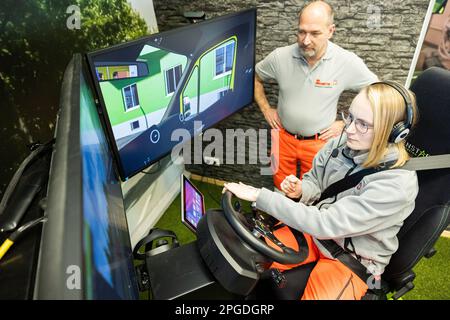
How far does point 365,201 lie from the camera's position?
1096 millimetres

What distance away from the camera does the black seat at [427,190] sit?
1.14m

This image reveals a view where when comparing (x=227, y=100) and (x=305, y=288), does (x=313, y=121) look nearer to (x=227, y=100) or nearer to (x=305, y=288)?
(x=227, y=100)

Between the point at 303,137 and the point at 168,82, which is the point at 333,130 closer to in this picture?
the point at 303,137

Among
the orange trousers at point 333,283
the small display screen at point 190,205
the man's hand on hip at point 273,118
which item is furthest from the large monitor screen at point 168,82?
the orange trousers at point 333,283

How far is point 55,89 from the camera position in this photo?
1517mm

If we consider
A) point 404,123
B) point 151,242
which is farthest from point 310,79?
point 151,242

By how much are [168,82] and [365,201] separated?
3.48 feet

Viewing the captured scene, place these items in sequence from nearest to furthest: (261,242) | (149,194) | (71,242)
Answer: (71,242)
(261,242)
(149,194)

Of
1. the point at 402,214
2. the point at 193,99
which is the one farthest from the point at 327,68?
the point at 402,214

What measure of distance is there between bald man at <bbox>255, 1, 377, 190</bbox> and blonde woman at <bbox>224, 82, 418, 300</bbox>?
69 centimetres

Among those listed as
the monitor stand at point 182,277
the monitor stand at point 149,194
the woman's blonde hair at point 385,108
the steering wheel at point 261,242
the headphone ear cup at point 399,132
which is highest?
the woman's blonde hair at point 385,108

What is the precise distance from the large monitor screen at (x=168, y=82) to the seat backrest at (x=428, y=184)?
1.05 m

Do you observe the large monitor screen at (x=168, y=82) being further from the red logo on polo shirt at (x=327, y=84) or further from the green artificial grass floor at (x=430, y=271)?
the green artificial grass floor at (x=430, y=271)

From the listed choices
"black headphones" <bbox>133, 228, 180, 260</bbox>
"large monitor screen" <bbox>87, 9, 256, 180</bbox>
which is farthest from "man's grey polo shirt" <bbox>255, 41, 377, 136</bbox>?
"black headphones" <bbox>133, 228, 180, 260</bbox>
